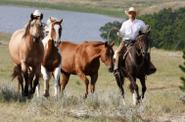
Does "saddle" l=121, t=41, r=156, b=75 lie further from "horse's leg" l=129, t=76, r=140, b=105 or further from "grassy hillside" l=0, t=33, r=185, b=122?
"grassy hillside" l=0, t=33, r=185, b=122

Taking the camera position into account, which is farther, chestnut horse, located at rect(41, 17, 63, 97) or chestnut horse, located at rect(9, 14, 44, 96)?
chestnut horse, located at rect(41, 17, 63, 97)

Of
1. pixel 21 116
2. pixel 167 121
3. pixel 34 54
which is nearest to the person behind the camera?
pixel 21 116

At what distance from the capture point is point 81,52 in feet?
51.7

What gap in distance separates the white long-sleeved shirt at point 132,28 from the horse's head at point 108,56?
4.99 feet

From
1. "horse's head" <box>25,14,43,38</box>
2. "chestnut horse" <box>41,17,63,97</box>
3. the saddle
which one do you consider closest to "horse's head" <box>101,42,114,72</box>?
the saddle

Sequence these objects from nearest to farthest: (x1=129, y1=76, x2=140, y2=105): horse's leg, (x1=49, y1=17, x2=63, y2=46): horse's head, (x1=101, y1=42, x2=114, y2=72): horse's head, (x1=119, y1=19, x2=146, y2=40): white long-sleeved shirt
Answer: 1. (x1=49, y1=17, x2=63, y2=46): horse's head
2. (x1=129, y1=76, x2=140, y2=105): horse's leg
3. (x1=119, y1=19, x2=146, y2=40): white long-sleeved shirt
4. (x1=101, y1=42, x2=114, y2=72): horse's head

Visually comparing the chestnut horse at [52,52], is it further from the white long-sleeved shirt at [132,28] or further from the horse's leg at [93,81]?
the horse's leg at [93,81]

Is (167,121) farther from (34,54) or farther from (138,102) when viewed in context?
(34,54)

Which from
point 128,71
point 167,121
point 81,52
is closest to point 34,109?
point 167,121

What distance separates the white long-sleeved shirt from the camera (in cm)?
1298

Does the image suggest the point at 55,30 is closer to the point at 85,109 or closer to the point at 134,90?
the point at 134,90

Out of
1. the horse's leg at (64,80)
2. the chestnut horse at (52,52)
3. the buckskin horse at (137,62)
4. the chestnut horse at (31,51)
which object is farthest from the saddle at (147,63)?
the horse's leg at (64,80)

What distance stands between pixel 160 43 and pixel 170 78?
3234 cm

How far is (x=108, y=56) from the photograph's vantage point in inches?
582
